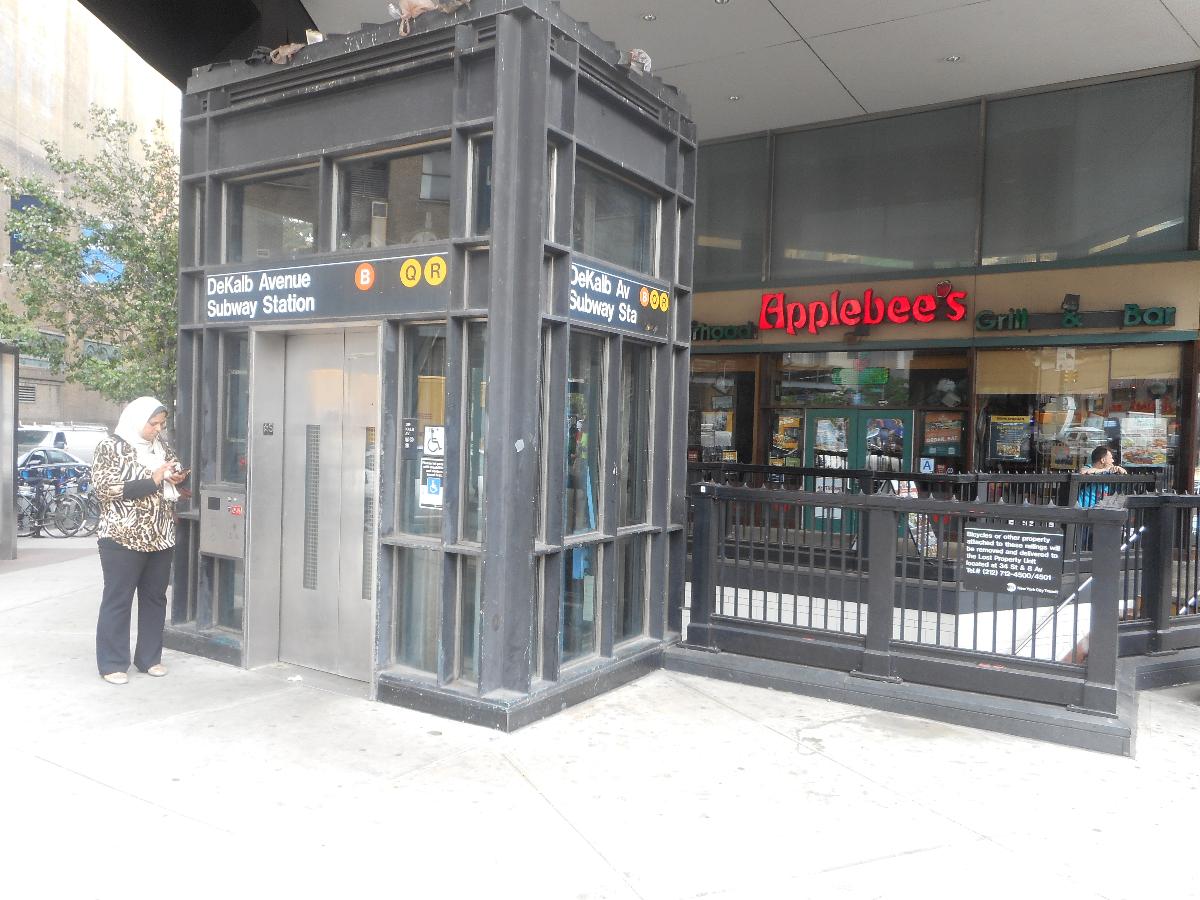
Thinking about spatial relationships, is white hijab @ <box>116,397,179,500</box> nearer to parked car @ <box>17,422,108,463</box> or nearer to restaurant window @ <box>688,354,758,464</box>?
restaurant window @ <box>688,354,758,464</box>

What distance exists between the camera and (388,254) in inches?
235

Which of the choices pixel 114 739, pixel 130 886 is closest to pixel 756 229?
pixel 114 739

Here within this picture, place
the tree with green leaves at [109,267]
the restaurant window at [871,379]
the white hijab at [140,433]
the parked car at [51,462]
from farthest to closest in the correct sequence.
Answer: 1. the parked car at [51,462]
2. the restaurant window at [871,379]
3. the tree with green leaves at [109,267]
4. the white hijab at [140,433]

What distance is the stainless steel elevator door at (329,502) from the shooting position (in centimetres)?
654

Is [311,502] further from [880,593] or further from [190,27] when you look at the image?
[190,27]

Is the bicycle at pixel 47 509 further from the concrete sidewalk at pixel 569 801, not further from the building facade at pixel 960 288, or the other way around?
the building facade at pixel 960 288

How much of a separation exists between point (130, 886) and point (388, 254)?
3.86 meters

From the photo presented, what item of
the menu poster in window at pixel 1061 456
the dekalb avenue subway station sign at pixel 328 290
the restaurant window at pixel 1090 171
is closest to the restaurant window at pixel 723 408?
the restaurant window at pixel 1090 171

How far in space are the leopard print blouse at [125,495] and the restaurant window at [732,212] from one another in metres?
10.6

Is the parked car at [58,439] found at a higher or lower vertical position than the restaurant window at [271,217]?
lower

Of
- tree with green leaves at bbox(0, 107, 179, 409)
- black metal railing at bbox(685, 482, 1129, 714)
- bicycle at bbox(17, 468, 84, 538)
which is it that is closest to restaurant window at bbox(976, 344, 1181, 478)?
black metal railing at bbox(685, 482, 1129, 714)

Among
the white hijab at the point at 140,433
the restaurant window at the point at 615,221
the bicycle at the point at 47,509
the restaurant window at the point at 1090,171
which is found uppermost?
the restaurant window at the point at 1090,171

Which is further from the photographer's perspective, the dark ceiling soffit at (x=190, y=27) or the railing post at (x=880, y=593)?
the dark ceiling soffit at (x=190, y=27)

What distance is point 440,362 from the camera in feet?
19.7
